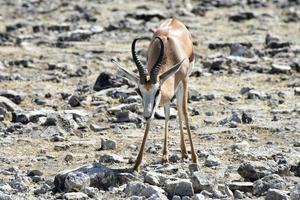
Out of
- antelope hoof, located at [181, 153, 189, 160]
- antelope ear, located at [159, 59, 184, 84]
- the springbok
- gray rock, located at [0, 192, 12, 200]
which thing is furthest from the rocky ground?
antelope ear, located at [159, 59, 184, 84]

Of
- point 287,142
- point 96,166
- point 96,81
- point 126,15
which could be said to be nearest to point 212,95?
point 96,81

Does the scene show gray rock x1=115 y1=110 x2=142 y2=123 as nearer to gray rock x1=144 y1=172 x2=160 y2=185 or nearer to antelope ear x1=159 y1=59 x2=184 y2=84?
antelope ear x1=159 y1=59 x2=184 y2=84

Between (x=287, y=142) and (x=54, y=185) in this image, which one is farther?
(x=287, y=142)

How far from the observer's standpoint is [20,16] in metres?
31.3

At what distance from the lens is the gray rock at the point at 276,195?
9812 millimetres

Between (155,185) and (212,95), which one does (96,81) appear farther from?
(155,185)

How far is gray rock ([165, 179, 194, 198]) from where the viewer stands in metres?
10.1

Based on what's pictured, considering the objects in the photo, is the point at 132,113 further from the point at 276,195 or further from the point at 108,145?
the point at 276,195

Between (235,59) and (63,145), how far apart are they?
28.2 feet

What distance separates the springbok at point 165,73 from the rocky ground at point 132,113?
64 centimetres

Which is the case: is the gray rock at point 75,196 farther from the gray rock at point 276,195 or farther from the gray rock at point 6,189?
the gray rock at point 276,195

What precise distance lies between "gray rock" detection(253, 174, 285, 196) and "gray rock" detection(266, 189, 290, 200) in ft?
0.98

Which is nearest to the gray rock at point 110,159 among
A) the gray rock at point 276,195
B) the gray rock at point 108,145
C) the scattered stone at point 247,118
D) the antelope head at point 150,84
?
the gray rock at point 108,145

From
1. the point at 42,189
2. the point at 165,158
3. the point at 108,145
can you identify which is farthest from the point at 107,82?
the point at 42,189
